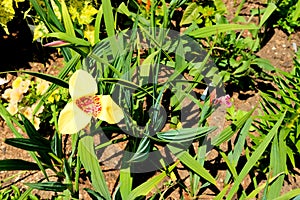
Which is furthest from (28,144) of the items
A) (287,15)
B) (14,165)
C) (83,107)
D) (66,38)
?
(287,15)

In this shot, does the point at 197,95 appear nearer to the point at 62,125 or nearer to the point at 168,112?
the point at 168,112

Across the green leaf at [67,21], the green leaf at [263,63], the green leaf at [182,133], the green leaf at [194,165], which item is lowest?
the green leaf at [194,165]

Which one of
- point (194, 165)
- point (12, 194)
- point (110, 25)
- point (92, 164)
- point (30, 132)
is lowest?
point (12, 194)

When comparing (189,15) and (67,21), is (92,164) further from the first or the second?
(189,15)

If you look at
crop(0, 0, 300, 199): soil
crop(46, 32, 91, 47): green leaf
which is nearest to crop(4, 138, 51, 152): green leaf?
crop(46, 32, 91, 47): green leaf

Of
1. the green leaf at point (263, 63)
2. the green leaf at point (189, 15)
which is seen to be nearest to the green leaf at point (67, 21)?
the green leaf at point (189, 15)

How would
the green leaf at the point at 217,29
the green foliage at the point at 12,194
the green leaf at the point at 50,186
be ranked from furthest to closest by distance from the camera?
the green foliage at the point at 12,194 < the green leaf at the point at 217,29 < the green leaf at the point at 50,186

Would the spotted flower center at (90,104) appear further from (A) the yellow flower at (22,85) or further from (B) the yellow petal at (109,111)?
(A) the yellow flower at (22,85)
